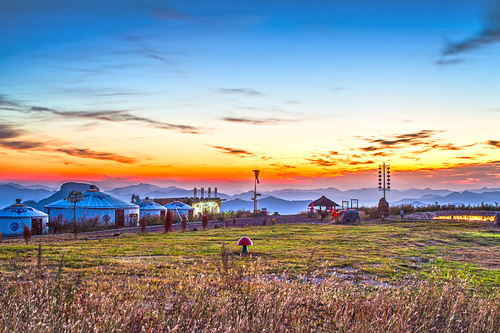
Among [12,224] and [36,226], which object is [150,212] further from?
[12,224]

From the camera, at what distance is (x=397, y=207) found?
34.9 metres

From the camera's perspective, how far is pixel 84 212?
1158 inches

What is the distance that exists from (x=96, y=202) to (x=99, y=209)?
3.17ft

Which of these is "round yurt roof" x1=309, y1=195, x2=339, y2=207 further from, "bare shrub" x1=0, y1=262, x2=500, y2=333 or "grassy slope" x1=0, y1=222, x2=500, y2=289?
"bare shrub" x1=0, y1=262, x2=500, y2=333

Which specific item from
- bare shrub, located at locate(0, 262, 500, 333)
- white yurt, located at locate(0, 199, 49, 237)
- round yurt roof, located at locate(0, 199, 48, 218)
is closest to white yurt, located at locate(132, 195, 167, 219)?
round yurt roof, located at locate(0, 199, 48, 218)

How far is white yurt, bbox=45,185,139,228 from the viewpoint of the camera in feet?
96.5

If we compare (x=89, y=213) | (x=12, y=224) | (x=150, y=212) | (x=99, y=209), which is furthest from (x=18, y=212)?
(x=150, y=212)

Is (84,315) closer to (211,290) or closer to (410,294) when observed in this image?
(211,290)

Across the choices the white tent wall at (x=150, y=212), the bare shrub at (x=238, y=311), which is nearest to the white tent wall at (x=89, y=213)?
the white tent wall at (x=150, y=212)

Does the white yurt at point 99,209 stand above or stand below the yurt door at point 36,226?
above

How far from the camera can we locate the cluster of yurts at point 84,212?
2488cm

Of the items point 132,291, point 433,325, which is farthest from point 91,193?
point 433,325

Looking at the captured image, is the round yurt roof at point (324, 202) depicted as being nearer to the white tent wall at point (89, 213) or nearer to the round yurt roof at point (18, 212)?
the white tent wall at point (89, 213)

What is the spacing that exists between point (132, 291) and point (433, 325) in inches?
152
